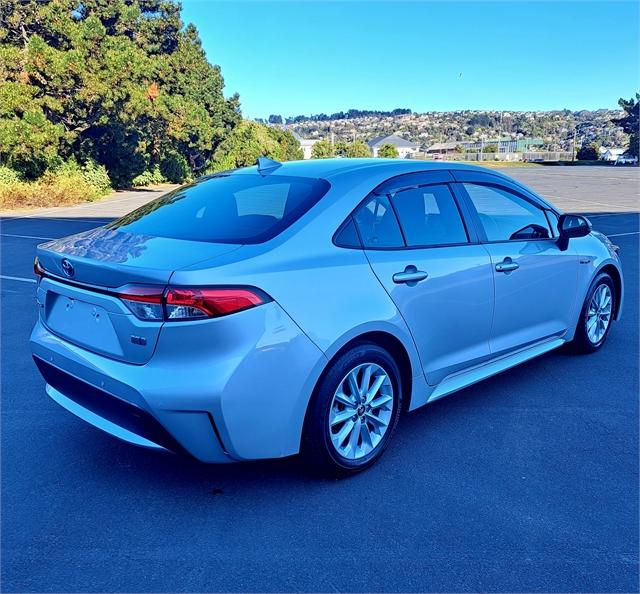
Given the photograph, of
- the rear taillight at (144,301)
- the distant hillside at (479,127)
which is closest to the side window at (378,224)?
the rear taillight at (144,301)

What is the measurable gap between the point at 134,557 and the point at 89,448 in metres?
1.13

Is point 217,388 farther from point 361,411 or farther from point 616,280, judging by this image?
point 616,280

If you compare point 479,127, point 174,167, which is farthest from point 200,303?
point 479,127

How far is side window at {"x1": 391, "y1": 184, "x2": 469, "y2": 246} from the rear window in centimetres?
53

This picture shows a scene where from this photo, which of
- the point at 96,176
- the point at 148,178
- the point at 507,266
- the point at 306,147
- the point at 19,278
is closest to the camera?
the point at 507,266

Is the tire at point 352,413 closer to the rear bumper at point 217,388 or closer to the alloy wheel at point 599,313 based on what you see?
the rear bumper at point 217,388

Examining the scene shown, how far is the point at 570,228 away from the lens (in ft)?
14.6

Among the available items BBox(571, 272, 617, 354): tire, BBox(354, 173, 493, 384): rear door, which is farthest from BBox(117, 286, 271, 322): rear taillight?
BBox(571, 272, 617, 354): tire

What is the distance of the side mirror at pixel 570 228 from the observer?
14.6 feet

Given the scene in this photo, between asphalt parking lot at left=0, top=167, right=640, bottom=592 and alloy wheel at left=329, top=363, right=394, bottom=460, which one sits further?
alloy wheel at left=329, top=363, right=394, bottom=460

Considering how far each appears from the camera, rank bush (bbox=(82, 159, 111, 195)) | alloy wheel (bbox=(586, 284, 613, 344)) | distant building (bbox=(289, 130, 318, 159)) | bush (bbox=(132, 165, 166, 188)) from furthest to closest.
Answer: distant building (bbox=(289, 130, 318, 159)), bush (bbox=(132, 165, 166, 188)), bush (bbox=(82, 159, 111, 195)), alloy wheel (bbox=(586, 284, 613, 344))

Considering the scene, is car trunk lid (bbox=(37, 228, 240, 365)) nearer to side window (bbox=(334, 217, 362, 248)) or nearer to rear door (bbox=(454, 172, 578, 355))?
side window (bbox=(334, 217, 362, 248))

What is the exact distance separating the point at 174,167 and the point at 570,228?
101ft

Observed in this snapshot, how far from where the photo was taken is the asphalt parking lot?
97.0 inches
